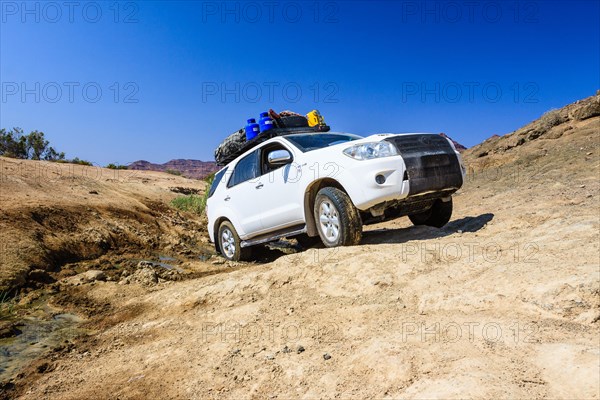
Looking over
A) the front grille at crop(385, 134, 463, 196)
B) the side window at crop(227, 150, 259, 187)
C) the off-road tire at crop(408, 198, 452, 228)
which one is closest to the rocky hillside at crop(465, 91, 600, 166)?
the off-road tire at crop(408, 198, 452, 228)

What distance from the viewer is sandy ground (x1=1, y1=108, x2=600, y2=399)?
2.21 meters

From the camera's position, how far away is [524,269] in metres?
3.20

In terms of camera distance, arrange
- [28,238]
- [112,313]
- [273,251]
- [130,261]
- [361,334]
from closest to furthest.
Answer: [361,334]
[112,313]
[28,238]
[130,261]
[273,251]

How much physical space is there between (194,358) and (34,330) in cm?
237

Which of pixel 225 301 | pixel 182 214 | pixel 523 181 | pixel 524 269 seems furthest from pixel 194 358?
pixel 182 214

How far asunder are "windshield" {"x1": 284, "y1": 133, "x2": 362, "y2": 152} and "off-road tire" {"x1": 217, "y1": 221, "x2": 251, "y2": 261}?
6.98ft

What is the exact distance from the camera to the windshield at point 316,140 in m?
5.78

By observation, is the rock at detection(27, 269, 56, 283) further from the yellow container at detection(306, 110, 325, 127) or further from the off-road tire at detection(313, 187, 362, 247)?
the yellow container at detection(306, 110, 325, 127)

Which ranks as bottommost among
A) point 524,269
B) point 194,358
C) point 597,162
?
point 194,358

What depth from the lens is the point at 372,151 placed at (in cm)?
498

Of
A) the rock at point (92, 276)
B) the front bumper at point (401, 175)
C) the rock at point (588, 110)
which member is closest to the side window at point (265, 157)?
the front bumper at point (401, 175)

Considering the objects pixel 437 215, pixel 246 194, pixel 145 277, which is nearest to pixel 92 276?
pixel 145 277

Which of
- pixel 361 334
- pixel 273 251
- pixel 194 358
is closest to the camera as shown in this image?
pixel 361 334

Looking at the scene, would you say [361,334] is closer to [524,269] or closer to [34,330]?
[524,269]
